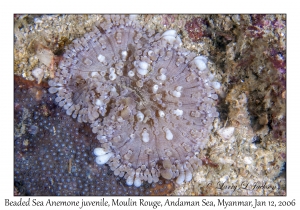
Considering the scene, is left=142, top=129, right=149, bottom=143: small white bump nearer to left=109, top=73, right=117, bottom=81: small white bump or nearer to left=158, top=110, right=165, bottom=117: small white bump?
left=158, top=110, right=165, bottom=117: small white bump

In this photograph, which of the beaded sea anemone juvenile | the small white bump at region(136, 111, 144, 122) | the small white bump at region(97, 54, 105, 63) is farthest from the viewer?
the small white bump at region(97, 54, 105, 63)

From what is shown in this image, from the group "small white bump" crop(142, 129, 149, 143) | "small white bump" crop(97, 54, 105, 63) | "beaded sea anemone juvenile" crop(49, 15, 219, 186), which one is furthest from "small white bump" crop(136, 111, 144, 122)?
"small white bump" crop(97, 54, 105, 63)

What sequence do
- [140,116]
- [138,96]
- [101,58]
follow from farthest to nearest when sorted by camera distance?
[101,58], [138,96], [140,116]

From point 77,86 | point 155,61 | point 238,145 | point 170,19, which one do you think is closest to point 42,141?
point 77,86

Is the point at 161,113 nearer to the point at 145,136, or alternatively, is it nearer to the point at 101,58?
the point at 145,136

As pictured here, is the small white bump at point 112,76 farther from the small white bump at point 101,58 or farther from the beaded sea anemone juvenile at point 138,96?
the small white bump at point 101,58

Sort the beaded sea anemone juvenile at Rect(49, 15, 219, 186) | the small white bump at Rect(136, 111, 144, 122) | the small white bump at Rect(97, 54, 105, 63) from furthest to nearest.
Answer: the small white bump at Rect(97, 54, 105, 63)
the beaded sea anemone juvenile at Rect(49, 15, 219, 186)
the small white bump at Rect(136, 111, 144, 122)

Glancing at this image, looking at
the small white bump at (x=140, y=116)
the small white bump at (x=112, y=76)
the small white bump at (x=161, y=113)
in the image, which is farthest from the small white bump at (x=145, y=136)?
the small white bump at (x=112, y=76)

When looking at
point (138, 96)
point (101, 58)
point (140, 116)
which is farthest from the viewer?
→ point (101, 58)

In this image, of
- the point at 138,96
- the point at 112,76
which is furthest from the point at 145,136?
the point at 112,76
